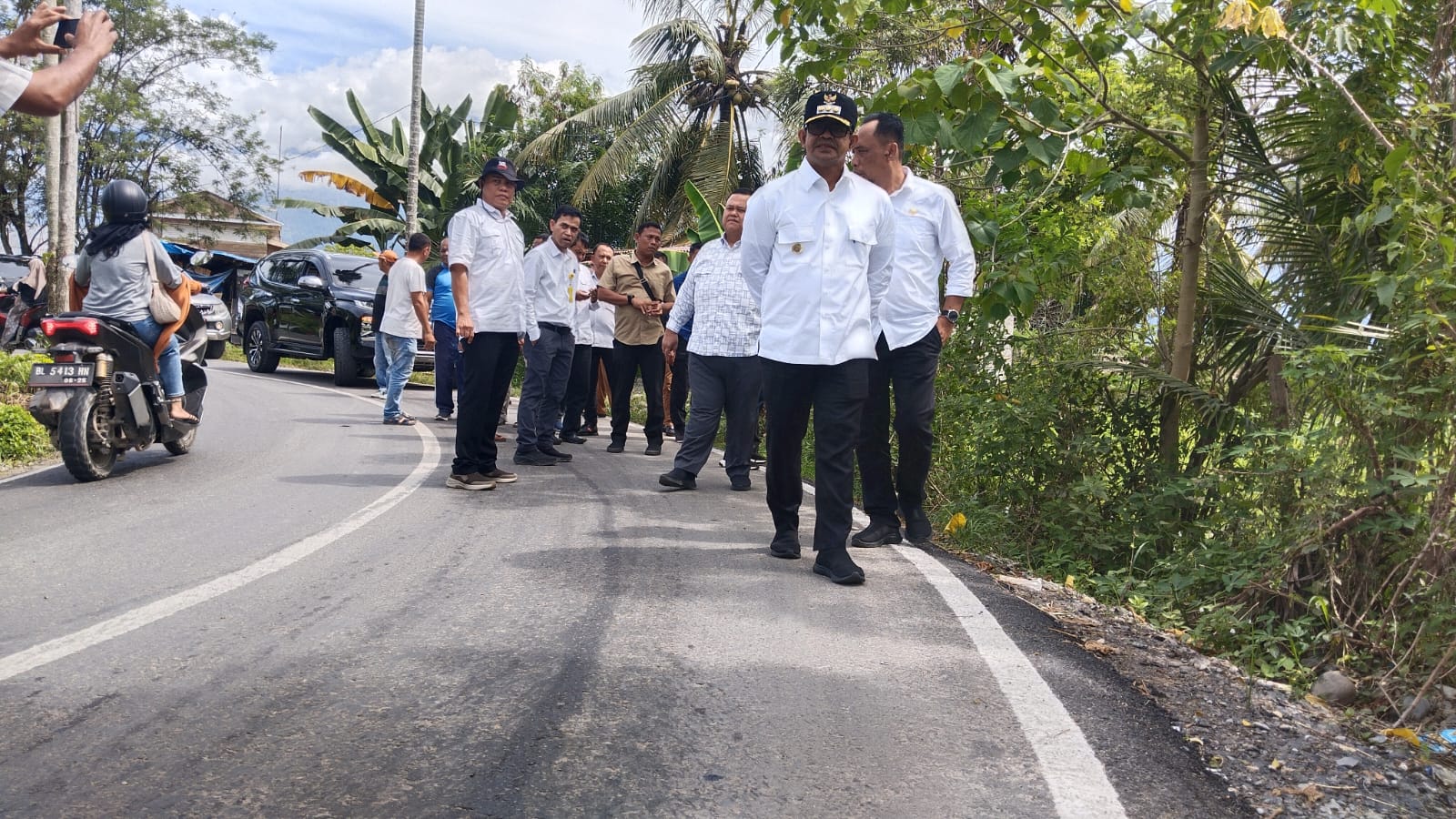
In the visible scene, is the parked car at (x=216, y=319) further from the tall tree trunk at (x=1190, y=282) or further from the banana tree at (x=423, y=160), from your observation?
the banana tree at (x=423, y=160)

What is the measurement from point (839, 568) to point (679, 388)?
670cm

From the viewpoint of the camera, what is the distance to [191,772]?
296 centimetres

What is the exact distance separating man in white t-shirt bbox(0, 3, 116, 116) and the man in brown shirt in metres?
7.41

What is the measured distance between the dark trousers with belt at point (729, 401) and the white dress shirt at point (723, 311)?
3.3 inches

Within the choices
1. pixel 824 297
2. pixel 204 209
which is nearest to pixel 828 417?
pixel 824 297

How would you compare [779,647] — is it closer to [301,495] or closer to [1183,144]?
[301,495]

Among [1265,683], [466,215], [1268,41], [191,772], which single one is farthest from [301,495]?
[1268,41]

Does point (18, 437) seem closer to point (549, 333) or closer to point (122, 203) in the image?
point (122, 203)

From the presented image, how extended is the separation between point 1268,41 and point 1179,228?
2.20 metres

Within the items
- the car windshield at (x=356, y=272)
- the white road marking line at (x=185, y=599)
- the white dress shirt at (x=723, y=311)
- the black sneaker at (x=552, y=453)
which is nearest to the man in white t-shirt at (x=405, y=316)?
the black sneaker at (x=552, y=453)

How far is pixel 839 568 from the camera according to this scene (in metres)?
5.47

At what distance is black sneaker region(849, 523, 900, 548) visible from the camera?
652 cm

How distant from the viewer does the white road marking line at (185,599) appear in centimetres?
391

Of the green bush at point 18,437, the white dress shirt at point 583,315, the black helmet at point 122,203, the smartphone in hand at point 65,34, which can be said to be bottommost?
the green bush at point 18,437
